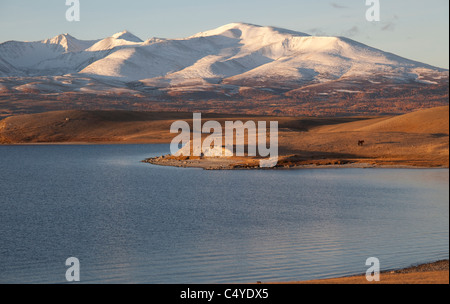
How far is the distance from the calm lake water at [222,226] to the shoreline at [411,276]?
1.23 meters

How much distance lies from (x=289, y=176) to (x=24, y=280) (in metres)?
40.0

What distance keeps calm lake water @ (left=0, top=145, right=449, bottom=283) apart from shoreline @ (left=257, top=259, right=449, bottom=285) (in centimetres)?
123

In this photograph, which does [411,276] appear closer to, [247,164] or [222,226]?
[222,226]

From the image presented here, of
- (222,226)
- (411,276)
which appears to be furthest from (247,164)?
(411,276)

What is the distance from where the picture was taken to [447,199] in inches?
893

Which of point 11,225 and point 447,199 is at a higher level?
point 447,199

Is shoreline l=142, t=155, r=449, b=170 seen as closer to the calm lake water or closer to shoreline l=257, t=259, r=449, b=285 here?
the calm lake water

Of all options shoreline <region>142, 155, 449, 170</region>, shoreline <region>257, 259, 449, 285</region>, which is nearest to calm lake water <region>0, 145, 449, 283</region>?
shoreline <region>257, 259, 449, 285</region>

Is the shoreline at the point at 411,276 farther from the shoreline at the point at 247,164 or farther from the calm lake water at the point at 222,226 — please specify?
the shoreline at the point at 247,164

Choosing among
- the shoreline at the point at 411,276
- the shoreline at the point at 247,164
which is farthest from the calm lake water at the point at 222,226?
the shoreline at the point at 247,164

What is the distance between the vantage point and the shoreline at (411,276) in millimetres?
18812

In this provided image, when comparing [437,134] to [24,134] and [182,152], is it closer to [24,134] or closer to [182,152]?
[182,152]

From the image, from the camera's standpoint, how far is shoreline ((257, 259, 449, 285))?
18.8m

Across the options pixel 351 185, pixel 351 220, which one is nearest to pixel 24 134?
pixel 351 185
